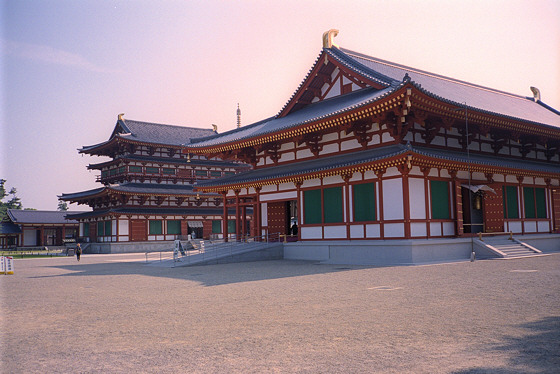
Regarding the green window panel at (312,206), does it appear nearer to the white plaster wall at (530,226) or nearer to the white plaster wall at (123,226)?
the white plaster wall at (530,226)

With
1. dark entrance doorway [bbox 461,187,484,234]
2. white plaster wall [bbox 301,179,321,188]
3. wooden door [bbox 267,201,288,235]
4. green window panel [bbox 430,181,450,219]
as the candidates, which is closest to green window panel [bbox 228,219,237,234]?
wooden door [bbox 267,201,288,235]

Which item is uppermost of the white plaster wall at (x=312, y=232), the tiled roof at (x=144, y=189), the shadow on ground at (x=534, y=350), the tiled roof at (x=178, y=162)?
the tiled roof at (x=178, y=162)

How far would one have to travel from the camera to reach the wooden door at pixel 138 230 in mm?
50000

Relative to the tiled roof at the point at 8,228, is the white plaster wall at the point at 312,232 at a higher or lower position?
lower

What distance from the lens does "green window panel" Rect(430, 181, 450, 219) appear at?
23266mm


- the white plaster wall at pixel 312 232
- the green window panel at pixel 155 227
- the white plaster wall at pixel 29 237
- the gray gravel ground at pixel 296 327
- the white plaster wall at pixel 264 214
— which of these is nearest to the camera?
the gray gravel ground at pixel 296 327

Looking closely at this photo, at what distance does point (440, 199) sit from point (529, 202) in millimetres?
7918

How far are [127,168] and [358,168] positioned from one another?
35440mm

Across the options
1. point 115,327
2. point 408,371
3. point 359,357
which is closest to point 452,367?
point 408,371

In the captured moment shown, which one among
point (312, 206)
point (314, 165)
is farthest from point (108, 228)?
point (314, 165)

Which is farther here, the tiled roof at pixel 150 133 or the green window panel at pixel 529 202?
the tiled roof at pixel 150 133

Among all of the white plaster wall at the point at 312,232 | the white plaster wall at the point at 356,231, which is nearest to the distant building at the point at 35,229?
the white plaster wall at the point at 312,232

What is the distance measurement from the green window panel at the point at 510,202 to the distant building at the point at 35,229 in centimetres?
5223

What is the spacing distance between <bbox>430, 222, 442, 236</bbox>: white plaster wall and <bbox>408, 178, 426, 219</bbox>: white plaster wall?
752 millimetres
